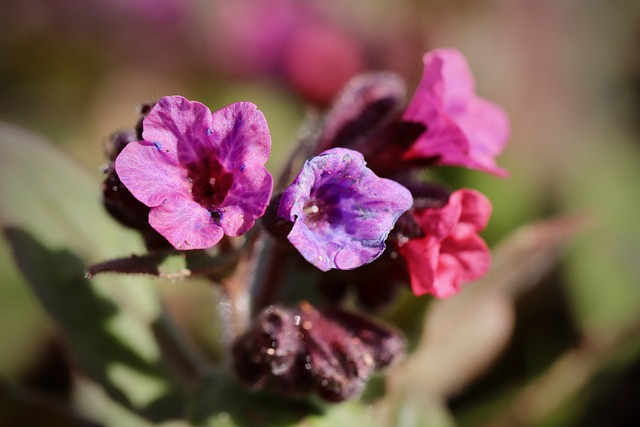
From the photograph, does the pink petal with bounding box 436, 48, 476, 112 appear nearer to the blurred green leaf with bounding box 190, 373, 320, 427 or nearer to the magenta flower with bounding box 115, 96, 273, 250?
the magenta flower with bounding box 115, 96, 273, 250

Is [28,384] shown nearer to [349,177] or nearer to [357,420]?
[357,420]

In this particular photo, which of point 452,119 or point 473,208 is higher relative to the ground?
point 452,119

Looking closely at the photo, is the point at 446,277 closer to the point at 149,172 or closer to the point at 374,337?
the point at 374,337

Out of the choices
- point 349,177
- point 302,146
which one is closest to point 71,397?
point 302,146

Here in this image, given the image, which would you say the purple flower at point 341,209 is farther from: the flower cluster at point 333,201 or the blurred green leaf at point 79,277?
the blurred green leaf at point 79,277

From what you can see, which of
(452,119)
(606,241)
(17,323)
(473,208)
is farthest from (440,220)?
(17,323)

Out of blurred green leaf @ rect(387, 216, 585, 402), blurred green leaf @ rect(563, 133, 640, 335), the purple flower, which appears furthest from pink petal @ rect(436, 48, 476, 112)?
blurred green leaf @ rect(563, 133, 640, 335)

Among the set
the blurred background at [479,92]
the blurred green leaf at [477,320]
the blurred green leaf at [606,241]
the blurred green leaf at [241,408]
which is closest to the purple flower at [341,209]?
the blurred green leaf at [241,408]
